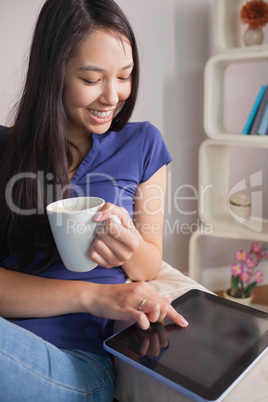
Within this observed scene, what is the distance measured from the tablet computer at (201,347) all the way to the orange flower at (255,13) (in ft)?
4.54

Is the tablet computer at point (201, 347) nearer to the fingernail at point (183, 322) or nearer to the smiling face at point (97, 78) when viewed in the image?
the fingernail at point (183, 322)

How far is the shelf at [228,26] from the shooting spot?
1.84m

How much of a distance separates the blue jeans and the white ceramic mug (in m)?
0.16

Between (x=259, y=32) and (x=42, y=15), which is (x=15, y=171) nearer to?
(x=42, y=15)

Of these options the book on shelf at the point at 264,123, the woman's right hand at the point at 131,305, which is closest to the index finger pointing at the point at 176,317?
the woman's right hand at the point at 131,305

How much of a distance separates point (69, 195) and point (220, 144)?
1.07 metres

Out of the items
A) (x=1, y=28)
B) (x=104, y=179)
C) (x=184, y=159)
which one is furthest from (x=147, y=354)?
(x=184, y=159)

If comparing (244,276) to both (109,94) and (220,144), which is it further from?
(109,94)

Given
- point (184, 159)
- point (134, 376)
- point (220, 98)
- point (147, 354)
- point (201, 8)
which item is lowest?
point (134, 376)

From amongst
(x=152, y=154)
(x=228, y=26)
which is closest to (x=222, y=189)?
(x=228, y=26)

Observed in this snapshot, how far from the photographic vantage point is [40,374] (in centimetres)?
76

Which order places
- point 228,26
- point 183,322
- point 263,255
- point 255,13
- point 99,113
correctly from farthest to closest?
point 263,255
point 228,26
point 255,13
point 99,113
point 183,322

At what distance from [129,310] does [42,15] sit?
27.3 inches

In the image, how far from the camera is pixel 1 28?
1562mm
